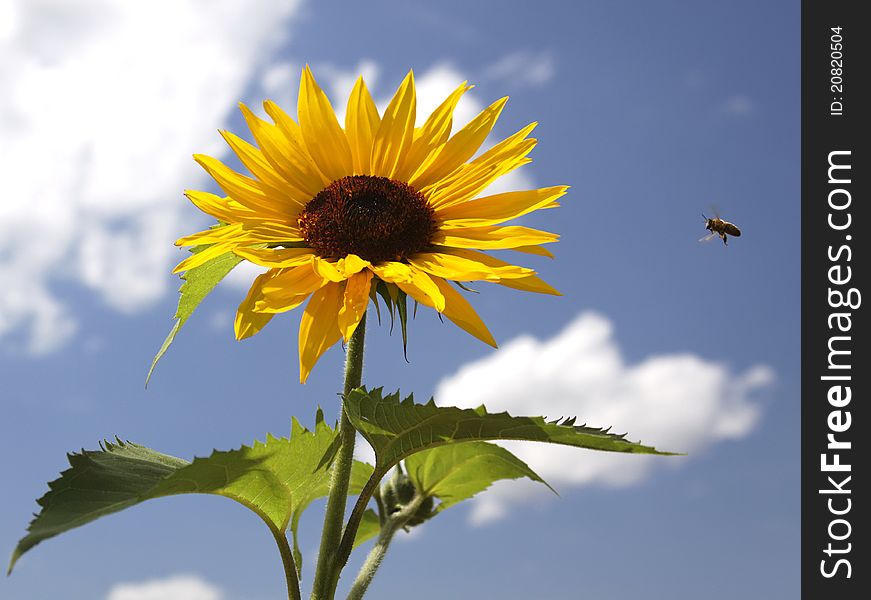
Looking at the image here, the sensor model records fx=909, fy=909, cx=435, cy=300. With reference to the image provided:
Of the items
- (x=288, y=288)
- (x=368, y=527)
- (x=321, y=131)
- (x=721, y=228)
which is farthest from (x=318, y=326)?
(x=721, y=228)

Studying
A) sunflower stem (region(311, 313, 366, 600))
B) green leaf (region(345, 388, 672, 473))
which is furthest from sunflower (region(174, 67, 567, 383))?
green leaf (region(345, 388, 672, 473))

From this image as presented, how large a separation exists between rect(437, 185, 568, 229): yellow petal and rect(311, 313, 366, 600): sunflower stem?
0.51 m

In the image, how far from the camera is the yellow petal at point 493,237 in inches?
113

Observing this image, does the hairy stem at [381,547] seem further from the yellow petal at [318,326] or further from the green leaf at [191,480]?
the yellow petal at [318,326]

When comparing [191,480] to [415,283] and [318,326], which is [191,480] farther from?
[415,283]

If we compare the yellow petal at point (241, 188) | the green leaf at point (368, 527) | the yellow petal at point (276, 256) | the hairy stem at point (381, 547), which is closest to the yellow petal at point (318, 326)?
the yellow petal at point (276, 256)

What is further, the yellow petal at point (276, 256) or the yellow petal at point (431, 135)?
the yellow petal at point (431, 135)

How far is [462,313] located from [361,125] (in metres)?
0.83

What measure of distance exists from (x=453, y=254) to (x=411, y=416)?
24.1 inches

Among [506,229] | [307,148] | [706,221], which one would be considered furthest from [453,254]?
[706,221]

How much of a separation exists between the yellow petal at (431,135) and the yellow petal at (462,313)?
0.58 metres

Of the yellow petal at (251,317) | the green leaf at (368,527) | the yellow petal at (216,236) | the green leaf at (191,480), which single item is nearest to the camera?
the green leaf at (191,480)

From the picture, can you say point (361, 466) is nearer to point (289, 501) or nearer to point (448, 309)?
point (289, 501)

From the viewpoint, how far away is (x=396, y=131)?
315 cm
